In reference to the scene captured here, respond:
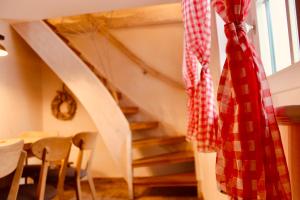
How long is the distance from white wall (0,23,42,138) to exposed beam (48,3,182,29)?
642mm

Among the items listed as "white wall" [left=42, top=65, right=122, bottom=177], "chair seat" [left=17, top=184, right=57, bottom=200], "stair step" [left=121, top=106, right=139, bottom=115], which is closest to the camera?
"chair seat" [left=17, top=184, right=57, bottom=200]

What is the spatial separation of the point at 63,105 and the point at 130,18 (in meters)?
1.79

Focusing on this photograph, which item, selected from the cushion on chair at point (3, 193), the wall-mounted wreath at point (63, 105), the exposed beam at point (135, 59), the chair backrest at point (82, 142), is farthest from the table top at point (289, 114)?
the wall-mounted wreath at point (63, 105)

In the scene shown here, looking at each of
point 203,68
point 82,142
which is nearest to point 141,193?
point 82,142

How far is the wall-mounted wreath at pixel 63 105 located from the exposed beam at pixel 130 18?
110 centimetres

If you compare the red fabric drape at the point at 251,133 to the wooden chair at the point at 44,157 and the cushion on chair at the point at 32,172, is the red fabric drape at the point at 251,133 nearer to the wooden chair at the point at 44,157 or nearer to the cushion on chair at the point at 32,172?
the wooden chair at the point at 44,157

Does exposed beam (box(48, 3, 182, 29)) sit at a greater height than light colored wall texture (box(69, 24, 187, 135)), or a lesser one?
greater

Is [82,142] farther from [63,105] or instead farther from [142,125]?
[63,105]

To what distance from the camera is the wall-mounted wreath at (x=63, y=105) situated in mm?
4289

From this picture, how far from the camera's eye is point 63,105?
4332 mm

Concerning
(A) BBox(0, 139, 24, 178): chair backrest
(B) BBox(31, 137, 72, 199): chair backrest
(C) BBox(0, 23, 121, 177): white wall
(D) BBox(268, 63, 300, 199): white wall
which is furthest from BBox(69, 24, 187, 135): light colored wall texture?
(D) BBox(268, 63, 300, 199): white wall

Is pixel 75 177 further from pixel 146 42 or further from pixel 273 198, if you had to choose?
pixel 146 42

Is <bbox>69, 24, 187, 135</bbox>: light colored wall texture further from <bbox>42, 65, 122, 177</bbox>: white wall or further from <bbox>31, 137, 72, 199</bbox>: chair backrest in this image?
<bbox>31, 137, 72, 199</bbox>: chair backrest

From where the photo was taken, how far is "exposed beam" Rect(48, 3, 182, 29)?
12.7 feet
